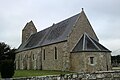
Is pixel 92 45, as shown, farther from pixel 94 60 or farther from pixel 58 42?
pixel 58 42

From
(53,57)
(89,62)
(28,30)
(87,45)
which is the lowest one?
(89,62)

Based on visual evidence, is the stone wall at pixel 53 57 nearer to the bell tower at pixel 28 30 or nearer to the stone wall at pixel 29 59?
the stone wall at pixel 29 59

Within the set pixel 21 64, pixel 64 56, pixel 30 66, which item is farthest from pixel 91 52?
pixel 21 64

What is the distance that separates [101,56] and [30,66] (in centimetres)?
2019

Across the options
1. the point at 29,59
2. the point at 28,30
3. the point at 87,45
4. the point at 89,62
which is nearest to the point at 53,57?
the point at 87,45

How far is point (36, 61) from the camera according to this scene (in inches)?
1722

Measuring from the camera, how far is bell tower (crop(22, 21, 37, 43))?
190ft

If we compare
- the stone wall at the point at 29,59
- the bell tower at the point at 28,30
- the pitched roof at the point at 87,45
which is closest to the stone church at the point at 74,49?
the pitched roof at the point at 87,45

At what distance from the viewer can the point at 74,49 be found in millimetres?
32750

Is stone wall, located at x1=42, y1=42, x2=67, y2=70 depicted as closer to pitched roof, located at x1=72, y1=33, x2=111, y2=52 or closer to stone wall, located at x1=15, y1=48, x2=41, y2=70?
pitched roof, located at x1=72, y1=33, x2=111, y2=52

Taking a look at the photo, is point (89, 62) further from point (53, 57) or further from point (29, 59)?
point (29, 59)

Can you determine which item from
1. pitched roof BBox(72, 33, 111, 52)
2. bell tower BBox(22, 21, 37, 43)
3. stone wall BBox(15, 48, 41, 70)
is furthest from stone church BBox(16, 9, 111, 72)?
bell tower BBox(22, 21, 37, 43)

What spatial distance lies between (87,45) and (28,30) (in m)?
29.3

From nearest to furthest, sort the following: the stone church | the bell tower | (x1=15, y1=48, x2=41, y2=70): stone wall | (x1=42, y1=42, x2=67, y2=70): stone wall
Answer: the stone church, (x1=42, y1=42, x2=67, y2=70): stone wall, (x1=15, y1=48, x2=41, y2=70): stone wall, the bell tower
